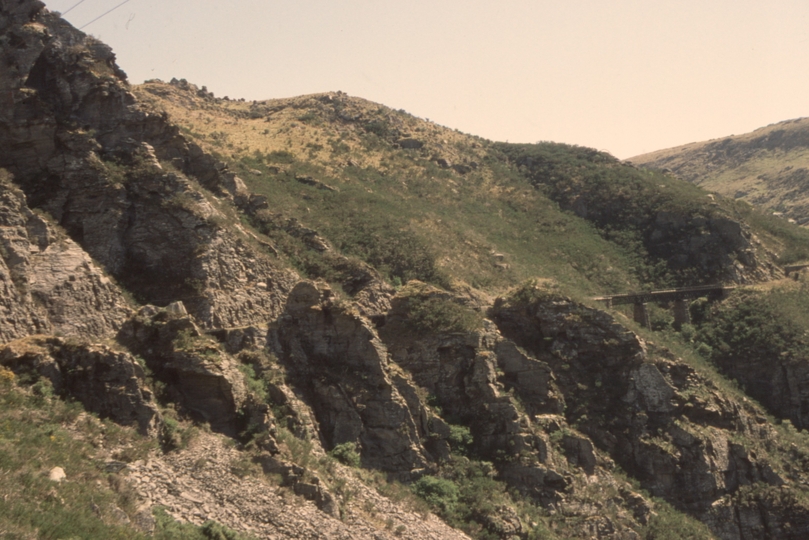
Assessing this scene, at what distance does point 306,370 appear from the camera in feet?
86.8

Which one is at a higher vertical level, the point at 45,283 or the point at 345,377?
the point at 45,283

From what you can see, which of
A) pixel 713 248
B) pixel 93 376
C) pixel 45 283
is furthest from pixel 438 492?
pixel 713 248

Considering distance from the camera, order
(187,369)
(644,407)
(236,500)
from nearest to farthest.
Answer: (236,500) → (187,369) → (644,407)

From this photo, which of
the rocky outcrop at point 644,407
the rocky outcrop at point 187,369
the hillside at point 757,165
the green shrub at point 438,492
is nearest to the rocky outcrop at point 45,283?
the rocky outcrop at point 187,369

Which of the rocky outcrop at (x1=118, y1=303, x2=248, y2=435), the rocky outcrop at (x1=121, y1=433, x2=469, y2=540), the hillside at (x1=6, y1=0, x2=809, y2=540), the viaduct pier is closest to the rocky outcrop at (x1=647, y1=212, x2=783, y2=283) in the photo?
the viaduct pier

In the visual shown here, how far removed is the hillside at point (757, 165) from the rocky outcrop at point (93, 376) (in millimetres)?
77441

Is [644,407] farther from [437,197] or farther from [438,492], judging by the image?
[437,197]

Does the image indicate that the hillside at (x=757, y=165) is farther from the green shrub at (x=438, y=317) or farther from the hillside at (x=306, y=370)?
the green shrub at (x=438, y=317)

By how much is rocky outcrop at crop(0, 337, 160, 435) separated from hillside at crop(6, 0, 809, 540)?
48 mm

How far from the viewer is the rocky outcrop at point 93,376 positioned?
61.5ft

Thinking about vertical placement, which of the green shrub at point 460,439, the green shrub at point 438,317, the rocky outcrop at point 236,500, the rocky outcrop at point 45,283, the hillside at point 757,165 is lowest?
the green shrub at point 460,439

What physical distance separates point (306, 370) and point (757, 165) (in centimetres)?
10558

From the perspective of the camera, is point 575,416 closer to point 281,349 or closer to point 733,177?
point 281,349

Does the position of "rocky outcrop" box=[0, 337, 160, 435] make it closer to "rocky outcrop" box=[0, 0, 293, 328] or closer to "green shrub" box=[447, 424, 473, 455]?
"rocky outcrop" box=[0, 0, 293, 328]
